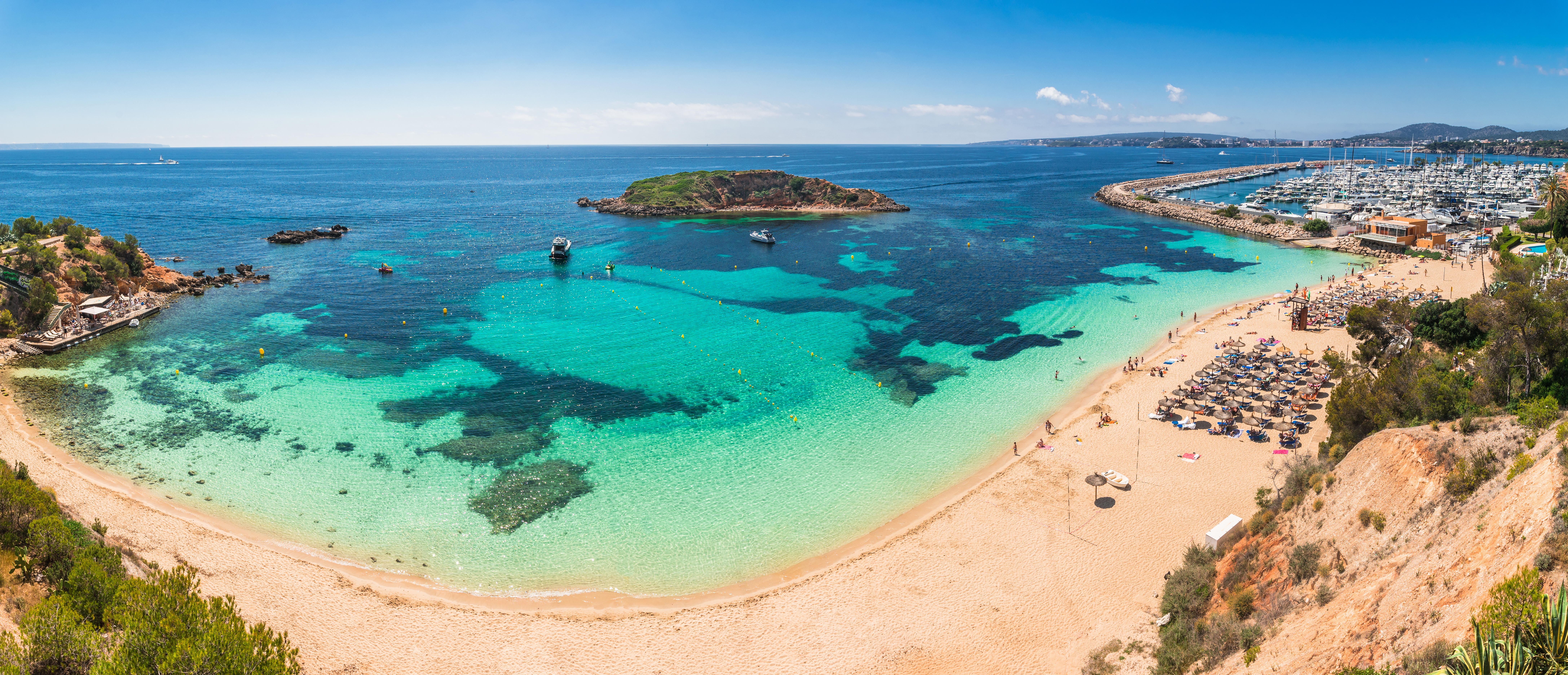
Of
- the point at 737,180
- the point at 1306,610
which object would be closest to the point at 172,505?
the point at 1306,610

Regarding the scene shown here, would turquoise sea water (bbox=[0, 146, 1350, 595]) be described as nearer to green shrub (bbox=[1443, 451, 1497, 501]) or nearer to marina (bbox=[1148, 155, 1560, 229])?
green shrub (bbox=[1443, 451, 1497, 501])

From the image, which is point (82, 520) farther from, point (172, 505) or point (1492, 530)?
point (1492, 530)

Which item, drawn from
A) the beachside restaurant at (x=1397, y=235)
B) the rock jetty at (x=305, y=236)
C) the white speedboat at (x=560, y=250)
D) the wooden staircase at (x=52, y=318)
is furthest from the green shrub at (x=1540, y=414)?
the rock jetty at (x=305, y=236)

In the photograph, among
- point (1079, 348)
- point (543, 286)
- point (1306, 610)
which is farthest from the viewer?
point (543, 286)

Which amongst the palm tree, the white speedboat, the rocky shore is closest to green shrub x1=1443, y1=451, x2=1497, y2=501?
the palm tree

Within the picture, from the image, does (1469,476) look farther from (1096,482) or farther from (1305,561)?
(1096,482)

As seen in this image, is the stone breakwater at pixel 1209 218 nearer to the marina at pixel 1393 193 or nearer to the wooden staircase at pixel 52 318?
the marina at pixel 1393 193

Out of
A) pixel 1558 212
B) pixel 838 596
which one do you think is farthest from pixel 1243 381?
pixel 1558 212
